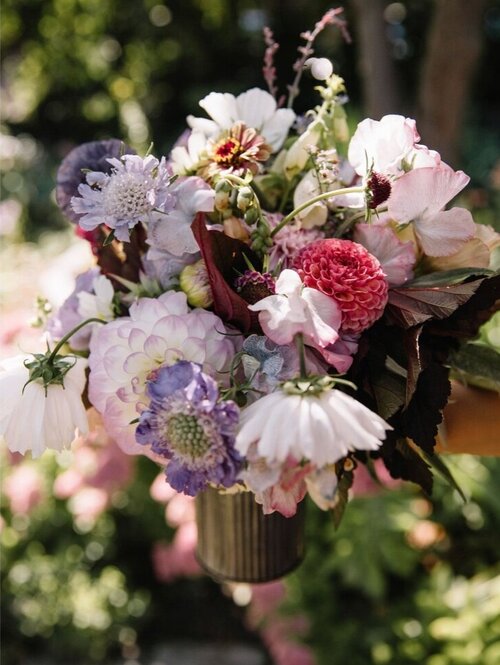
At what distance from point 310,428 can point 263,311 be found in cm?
15

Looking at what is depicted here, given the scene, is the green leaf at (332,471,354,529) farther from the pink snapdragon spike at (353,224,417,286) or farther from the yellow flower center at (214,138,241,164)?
the yellow flower center at (214,138,241,164)

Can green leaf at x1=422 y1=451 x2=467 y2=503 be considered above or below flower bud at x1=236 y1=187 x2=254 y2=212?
below

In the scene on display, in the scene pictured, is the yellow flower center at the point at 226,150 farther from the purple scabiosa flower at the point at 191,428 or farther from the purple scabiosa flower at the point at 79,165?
the purple scabiosa flower at the point at 191,428

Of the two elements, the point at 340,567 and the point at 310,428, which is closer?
the point at 310,428

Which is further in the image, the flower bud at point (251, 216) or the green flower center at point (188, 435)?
the flower bud at point (251, 216)

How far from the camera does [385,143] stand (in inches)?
27.9

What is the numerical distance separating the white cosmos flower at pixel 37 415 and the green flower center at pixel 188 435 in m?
0.15

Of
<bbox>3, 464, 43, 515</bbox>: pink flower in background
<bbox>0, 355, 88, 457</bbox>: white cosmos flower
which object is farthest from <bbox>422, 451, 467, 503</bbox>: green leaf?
<bbox>3, 464, 43, 515</bbox>: pink flower in background

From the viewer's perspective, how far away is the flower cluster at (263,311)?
59 centimetres

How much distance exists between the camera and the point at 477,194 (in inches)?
150

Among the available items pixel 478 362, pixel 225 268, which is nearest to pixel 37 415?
pixel 225 268

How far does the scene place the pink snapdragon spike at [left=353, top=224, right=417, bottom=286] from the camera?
29.0 inches

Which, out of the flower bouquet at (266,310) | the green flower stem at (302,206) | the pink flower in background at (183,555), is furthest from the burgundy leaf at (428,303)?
the pink flower in background at (183,555)

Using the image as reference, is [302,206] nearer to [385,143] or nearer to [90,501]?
[385,143]
